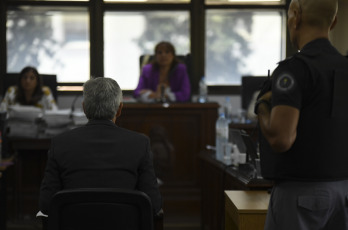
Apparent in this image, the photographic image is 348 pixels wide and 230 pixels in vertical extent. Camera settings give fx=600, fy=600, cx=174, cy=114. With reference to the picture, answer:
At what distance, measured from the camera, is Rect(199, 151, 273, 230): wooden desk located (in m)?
3.03

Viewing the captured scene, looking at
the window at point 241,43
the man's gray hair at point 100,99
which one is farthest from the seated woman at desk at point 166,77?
the man's gray hair at point 100,99

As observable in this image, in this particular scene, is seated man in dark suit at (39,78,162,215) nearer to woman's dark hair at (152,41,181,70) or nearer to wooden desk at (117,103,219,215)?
wooden desk at (117,103,219,215)

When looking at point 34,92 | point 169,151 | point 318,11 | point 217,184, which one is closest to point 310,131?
point 318,11

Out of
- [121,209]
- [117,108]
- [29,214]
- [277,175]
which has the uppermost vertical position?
[117,108]

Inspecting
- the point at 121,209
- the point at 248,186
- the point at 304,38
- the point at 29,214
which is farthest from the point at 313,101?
the point at 29,214

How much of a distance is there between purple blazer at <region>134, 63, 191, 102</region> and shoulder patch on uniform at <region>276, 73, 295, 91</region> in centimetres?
421

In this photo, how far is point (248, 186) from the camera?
2.99 m

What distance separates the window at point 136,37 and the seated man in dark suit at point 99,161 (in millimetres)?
5414

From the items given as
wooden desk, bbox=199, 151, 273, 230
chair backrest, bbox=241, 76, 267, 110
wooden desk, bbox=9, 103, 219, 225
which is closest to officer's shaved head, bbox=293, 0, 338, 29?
wooden desk, bbox=199, 151, 273, 230

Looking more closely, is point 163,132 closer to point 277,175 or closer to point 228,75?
point 228,75

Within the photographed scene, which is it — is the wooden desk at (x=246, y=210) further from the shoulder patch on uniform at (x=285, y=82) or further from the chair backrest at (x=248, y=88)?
the chair backrest at (x=248, y=88)

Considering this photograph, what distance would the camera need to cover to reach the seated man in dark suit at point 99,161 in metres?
2.01

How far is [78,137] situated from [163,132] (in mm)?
3561

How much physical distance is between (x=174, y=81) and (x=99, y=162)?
3947 mm
